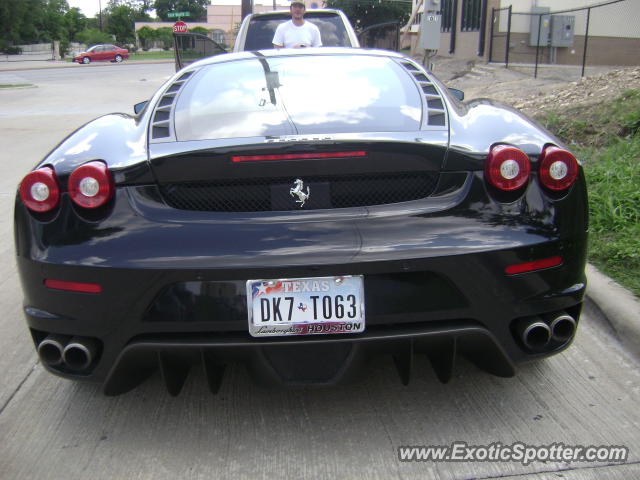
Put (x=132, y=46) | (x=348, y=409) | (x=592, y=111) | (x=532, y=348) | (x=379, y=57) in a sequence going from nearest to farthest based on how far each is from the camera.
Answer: (x=532, y=348)
(x=348, y=409)
(x=379, y=57)
(x=592, y=111)
(x=132, y=46)

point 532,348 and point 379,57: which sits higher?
point 379,57

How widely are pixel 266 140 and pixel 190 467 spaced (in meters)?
1.18

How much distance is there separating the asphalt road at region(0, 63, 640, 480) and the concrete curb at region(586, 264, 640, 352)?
0.08 meters

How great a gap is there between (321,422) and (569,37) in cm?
2045

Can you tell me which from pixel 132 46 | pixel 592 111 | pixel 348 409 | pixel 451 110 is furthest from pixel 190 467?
pixel 132 46

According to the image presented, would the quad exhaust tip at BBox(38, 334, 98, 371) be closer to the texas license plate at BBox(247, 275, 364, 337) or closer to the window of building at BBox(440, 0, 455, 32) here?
the texas license plate at BBox(247, 275, 364, 337)

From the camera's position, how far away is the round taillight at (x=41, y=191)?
239cm

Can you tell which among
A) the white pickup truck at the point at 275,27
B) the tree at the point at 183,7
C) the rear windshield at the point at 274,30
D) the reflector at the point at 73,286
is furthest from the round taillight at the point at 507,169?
the tree at the point at 183,7

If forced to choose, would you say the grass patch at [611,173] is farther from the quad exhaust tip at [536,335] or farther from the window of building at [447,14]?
the window of building at [447,14]

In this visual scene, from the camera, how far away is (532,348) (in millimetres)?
2463

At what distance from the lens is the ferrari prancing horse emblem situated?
234 cm

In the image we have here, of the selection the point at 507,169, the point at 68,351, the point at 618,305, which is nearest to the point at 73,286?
the point at 68,351

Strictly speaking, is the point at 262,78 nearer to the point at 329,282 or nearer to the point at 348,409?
the point at 329,282

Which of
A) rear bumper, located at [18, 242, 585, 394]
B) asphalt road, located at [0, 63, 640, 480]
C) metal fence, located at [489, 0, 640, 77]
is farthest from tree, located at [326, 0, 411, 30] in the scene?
rear bumper, located at [18, 242, 585, 394]
